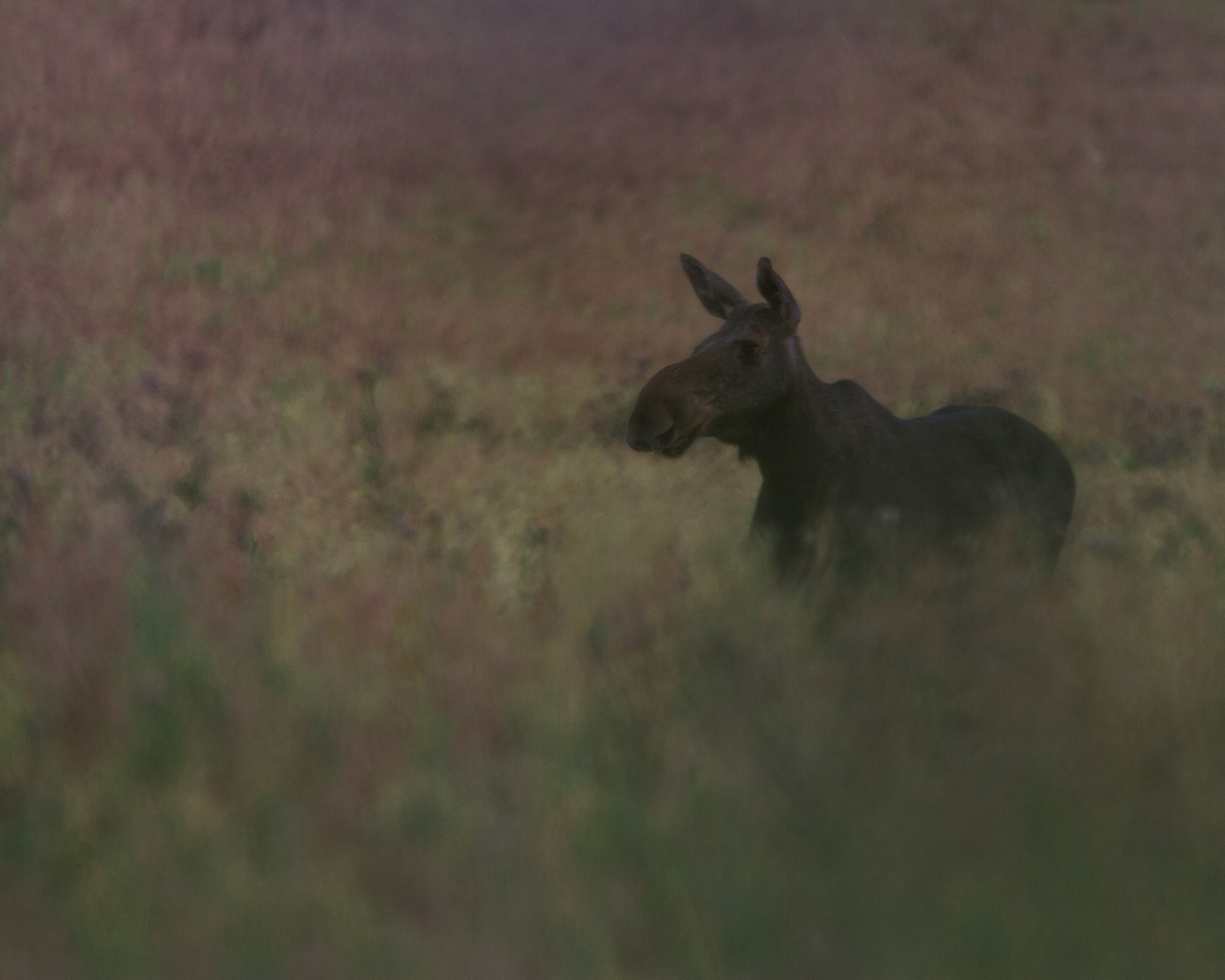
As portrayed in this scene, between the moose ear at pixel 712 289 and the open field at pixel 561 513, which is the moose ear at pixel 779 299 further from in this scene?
the open field at pixel 561 513

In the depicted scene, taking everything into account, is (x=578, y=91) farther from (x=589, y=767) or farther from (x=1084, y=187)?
(x=589, y=767)

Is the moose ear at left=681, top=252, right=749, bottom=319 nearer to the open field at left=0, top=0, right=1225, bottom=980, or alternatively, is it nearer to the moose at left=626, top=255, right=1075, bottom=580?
the moose at left=626, top=255, right=1075, bottom=580

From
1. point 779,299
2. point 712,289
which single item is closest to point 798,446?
point 779,299

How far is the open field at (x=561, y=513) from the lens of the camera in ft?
10.6

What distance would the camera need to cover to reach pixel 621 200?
50.0 feet

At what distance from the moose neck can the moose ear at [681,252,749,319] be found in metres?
0.45

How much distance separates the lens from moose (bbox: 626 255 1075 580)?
517cm

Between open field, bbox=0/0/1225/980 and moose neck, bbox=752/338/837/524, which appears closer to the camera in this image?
open field, bbox=0/0/1225/980

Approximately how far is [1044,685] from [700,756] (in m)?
1.03

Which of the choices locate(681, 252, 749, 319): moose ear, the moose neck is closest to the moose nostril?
the moose neck

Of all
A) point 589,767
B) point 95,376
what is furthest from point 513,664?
point 95,376

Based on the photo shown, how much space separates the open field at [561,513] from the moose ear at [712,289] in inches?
40.3

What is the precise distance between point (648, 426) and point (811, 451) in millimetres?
883

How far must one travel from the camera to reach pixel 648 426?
4902 millimetres
